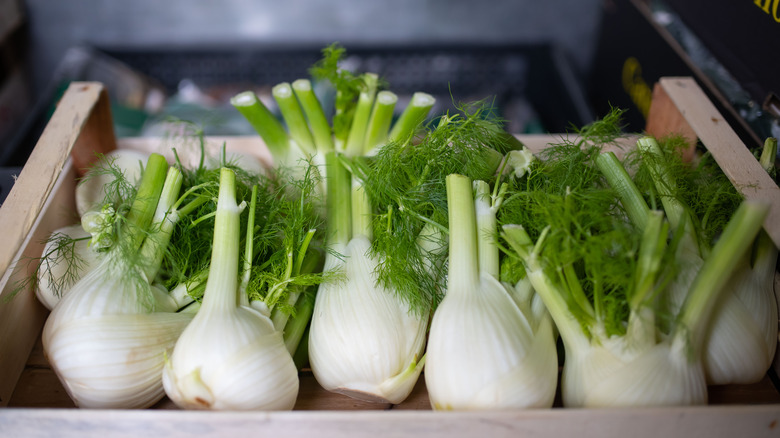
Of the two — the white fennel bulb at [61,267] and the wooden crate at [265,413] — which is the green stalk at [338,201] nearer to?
the wooden crate at [265,413]

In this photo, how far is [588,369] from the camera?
0.98 m

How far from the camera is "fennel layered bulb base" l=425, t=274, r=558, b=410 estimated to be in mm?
950

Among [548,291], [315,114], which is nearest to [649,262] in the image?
[548,291]

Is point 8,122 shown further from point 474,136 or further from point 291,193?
point 474,136

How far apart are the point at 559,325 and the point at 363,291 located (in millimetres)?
374

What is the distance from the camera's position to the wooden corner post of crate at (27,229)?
1091 millimetres

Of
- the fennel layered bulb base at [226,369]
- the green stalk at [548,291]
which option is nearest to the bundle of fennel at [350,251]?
the fennel layered bulb base at [226,369]

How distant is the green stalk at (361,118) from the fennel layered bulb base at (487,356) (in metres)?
0.56

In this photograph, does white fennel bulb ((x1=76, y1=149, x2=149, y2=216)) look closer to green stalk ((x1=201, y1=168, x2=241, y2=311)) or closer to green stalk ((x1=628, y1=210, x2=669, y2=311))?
green stalk ((x1=201, y1=168, x2=241, y2=311))

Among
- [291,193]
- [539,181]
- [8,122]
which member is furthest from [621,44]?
[8,122]

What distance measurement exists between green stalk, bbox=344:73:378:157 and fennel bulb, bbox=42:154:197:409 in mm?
560

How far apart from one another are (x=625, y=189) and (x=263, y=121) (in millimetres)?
859

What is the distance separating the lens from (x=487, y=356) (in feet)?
3.17

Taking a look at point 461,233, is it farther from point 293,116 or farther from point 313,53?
point 313,53
